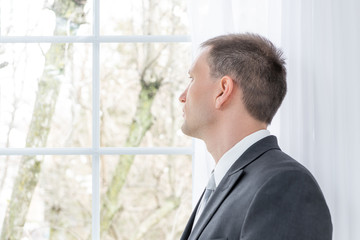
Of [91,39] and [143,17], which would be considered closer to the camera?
[91,39]

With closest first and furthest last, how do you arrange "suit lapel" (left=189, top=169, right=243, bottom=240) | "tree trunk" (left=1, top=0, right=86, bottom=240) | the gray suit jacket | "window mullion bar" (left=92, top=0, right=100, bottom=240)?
the gray suit jacket, "suit lapel" (left=189, top=169, right=243, bottom=240), "window mullion bar" (left=92, top=0, right=100, bottom=240), "tree trunk" (left=1, top=0, right=86, bottom=240)

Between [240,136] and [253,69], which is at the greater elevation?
[253,69]

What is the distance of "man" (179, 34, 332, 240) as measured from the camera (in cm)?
143

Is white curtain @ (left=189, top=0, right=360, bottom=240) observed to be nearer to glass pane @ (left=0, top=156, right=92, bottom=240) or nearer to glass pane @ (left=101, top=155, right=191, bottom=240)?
glass pane @ (left=101, top=155, right=191, bottom=240)

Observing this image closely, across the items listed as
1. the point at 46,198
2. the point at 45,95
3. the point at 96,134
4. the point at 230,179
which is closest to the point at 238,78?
the point at 230,179

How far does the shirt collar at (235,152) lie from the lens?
1684mm

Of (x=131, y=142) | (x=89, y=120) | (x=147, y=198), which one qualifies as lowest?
(x=147, y=198)

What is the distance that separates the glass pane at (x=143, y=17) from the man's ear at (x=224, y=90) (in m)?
0.91

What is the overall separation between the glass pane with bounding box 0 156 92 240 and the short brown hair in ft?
3.66

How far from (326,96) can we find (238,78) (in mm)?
434

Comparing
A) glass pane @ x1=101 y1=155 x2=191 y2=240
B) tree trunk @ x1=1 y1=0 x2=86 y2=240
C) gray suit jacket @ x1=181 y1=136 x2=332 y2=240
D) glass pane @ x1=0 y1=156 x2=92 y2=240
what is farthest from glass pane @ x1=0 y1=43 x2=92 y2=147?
gray suit jacket @ x1=181 y1=136 x2=332 y2=240

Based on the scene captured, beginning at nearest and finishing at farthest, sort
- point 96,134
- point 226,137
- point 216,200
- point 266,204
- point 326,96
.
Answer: point 266,204, point 216,200, point 226,137, point 326,96, point 96,134

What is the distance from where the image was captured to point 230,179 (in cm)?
162

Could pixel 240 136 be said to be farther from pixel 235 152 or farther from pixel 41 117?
pixel 41 117
